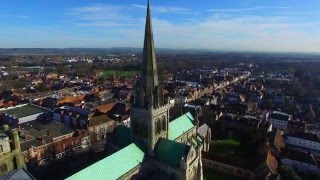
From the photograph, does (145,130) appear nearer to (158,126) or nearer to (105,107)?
(158,126)

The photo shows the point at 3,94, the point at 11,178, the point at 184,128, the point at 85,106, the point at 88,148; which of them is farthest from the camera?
the point at 3,94

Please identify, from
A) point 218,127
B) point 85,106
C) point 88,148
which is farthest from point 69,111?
point 218,127

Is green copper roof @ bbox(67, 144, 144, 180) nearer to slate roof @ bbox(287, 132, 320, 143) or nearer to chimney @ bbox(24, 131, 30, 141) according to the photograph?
chimney @ bbox(24, 131, 30, 141)

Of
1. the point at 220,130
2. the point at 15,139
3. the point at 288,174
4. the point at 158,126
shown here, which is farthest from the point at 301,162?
Result: the point at 15,139

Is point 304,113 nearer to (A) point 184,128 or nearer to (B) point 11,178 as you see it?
(A) point 184,128

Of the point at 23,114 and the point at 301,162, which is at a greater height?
the point at 23,114

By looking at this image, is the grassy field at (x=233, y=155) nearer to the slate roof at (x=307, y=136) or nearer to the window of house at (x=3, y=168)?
the slate roof at (x=307, y=136)
